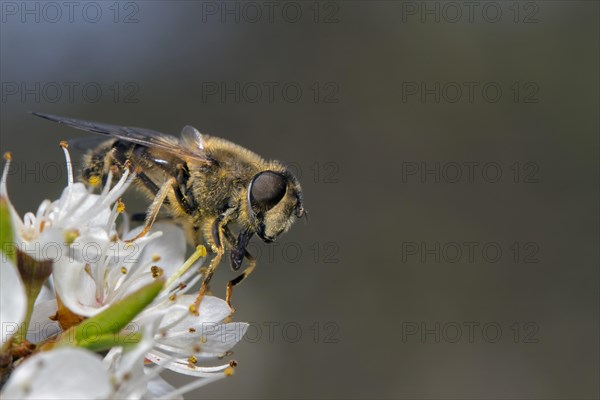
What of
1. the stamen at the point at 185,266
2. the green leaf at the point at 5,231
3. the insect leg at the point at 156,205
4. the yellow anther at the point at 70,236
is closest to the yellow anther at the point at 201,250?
the stamen at the point at 185,266

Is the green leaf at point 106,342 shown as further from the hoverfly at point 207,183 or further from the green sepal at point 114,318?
the hoverfly at point 207,183

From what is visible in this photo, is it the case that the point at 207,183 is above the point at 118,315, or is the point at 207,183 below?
above

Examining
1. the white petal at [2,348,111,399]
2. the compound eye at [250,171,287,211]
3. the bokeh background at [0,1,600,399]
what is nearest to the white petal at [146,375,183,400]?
the white petal at [2,348,111,399]

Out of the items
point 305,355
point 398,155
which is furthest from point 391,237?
point 305,355

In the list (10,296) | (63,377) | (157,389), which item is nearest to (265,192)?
(157,389)

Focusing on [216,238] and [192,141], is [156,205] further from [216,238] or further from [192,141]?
[192,141]

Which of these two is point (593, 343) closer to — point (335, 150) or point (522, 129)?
point (522, 129)

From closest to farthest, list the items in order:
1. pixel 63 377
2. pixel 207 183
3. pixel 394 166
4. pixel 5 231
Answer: pixel 63 377
pixel 5 231
pixel 207 183
pixel 394 166
